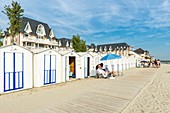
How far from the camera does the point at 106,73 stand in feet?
47.9

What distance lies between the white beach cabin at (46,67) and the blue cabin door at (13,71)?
3.28ft

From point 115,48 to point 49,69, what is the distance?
66.7 metres

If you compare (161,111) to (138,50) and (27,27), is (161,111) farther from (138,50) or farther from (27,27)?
(138,50)

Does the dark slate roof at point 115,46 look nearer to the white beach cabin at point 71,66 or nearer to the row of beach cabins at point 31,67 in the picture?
the white beach cabin at point 71,66

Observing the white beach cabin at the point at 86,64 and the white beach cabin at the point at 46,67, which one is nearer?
the white beach cabin at the point at 46,67

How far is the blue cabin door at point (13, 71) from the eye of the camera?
7867 millimetres

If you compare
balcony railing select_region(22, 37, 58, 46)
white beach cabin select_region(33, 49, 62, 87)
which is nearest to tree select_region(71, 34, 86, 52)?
balcony railing select_region(22, 37, 58, 46)

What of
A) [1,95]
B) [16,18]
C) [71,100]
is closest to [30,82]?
[1,95]

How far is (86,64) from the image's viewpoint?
1477cm

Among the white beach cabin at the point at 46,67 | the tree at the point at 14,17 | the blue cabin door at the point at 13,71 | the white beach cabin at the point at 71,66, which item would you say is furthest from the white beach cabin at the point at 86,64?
the tree at the point at 14,17

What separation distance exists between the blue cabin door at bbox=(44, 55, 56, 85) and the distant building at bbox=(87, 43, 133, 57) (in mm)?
60173

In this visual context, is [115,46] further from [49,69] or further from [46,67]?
[46,67]

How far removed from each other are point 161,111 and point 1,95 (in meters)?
6.94

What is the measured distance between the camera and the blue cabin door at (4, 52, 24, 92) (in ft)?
25.8
